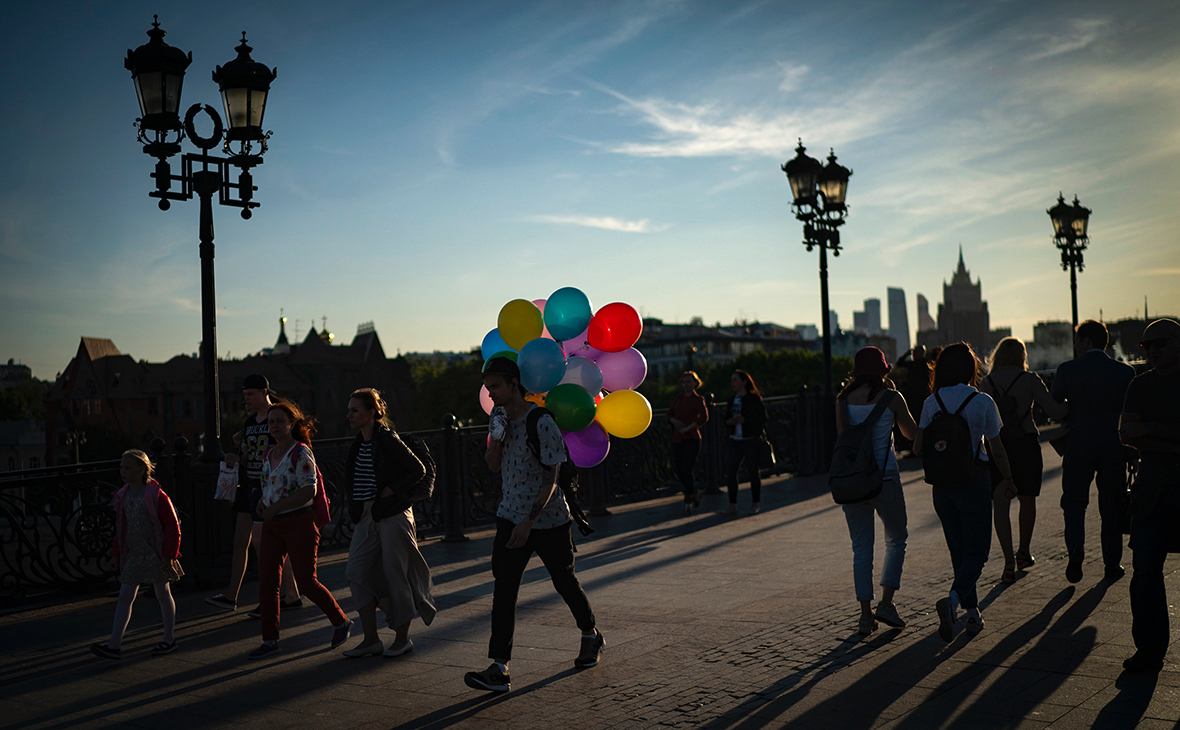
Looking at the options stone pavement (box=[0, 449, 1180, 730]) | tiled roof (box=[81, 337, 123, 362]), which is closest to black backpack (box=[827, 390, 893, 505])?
stone pavement (box=[0, 449, 1180, 730])

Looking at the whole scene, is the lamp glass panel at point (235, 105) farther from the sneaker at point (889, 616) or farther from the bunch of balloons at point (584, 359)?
the sneaker at point (889, 616)

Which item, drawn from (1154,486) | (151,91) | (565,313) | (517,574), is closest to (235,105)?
(151,91)

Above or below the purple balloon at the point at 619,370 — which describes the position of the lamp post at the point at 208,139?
above

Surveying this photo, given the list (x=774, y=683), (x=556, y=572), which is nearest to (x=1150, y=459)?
(x=774, y=683)

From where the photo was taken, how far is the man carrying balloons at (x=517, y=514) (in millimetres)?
5340

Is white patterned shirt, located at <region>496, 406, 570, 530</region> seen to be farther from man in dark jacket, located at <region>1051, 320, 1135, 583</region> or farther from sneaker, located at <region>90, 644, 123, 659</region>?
man in dark jacket, located at <region>1051, 320, 1135, 583</region>

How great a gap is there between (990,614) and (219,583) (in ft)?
22.0

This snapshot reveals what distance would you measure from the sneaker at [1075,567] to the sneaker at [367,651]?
16.4ft

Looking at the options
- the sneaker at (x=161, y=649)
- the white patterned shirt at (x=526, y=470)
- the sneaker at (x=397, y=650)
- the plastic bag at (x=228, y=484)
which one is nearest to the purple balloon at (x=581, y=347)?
the white patterned shirt at (x=526, y=470)

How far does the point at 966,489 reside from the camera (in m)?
5.95

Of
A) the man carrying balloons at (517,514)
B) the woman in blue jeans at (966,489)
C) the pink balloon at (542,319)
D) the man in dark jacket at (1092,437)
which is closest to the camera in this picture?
the man carrying balloons at (517,514)

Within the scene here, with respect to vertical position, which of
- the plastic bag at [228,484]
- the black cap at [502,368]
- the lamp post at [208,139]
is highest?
the lamp post at [208,139]

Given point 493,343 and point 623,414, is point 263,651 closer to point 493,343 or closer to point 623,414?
point 493,343

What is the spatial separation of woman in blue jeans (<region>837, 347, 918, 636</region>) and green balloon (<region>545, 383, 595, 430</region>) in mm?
1737
